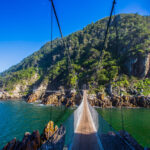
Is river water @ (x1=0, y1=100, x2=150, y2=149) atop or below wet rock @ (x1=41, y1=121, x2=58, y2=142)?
below

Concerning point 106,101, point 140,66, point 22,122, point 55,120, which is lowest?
point 22,122

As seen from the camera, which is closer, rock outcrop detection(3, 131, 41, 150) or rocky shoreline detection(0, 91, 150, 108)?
rock outcrop detection(3, 131, 41, 150)

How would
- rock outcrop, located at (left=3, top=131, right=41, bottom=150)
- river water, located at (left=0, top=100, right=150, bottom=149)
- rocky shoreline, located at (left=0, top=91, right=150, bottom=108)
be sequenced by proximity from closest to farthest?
1. rock outcrop, located at (left=3, top=131, right=41, bottom=150)
2. river water, located at (left=0, top=100, right=150, bottom=149)
3. rocky shoreline, located at (left=0, top=91, right=150, bottom=108)

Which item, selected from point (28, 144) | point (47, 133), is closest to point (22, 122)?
point (47, 133)

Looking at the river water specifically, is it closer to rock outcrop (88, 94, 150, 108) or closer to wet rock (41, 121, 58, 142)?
wet rock (41, 121, 58, 142)

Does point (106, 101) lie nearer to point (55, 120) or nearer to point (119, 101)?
point (119, 101)

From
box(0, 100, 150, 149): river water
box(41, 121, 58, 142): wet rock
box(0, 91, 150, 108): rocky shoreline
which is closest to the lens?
A: box(41, 121, 58, 142): wet rock

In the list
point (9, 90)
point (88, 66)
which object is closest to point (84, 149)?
point (88, 66)

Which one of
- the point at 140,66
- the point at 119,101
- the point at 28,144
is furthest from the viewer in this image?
the point at 140,66

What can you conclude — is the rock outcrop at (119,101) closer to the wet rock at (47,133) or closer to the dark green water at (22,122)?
the dark green water at (22,122)

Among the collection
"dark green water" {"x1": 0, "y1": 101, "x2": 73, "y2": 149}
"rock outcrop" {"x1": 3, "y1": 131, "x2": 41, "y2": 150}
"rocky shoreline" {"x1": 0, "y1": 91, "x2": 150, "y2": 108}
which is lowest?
"dark green water" {"x1": 0, "y1": 101, "x2": 73, "y2": 149}

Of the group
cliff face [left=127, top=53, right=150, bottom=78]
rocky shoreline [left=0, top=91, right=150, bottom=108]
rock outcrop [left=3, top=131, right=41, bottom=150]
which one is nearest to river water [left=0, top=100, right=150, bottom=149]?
rock outcrop [left=3, top=131, right=41, bottom=150]

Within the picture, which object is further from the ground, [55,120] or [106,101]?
[106,101]

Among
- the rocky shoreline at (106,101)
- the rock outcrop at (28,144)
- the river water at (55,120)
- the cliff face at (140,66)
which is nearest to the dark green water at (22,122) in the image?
the river water at (55,120)
